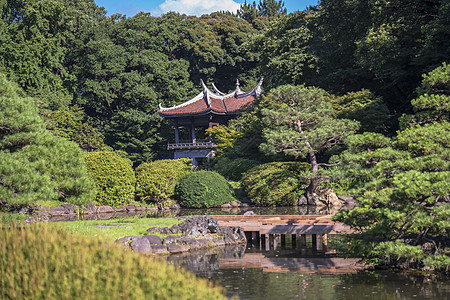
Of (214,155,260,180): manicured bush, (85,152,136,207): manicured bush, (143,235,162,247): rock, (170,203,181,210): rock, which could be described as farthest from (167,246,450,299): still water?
(214,155,260,180): manicured bush

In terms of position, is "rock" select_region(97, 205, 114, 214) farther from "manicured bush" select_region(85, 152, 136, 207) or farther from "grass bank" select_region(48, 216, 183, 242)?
"grass bank" select_region(48, 216, 183, 242)

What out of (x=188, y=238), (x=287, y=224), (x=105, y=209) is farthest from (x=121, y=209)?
(x=287, y=224)

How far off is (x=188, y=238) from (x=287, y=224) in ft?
10.8

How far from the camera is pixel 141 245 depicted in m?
13.3

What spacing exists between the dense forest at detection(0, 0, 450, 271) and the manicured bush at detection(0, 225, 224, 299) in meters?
5.34

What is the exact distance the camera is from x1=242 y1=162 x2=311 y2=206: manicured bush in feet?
84.4

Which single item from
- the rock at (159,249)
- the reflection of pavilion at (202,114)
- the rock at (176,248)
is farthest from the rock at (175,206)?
the rock at (159,249)

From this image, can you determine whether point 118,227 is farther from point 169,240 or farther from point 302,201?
point 302,201

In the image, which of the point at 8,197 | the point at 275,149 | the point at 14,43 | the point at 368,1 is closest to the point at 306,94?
the point at 275,149

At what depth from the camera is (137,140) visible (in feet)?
136

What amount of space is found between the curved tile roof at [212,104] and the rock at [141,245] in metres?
26.5

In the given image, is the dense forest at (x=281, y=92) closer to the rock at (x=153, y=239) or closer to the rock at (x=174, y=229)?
the rock at (x=153, y=239)

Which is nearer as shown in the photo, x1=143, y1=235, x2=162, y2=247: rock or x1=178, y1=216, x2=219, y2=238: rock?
x1=143, y1=235, x2=162, y2=247: rock

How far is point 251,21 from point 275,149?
45.5m
